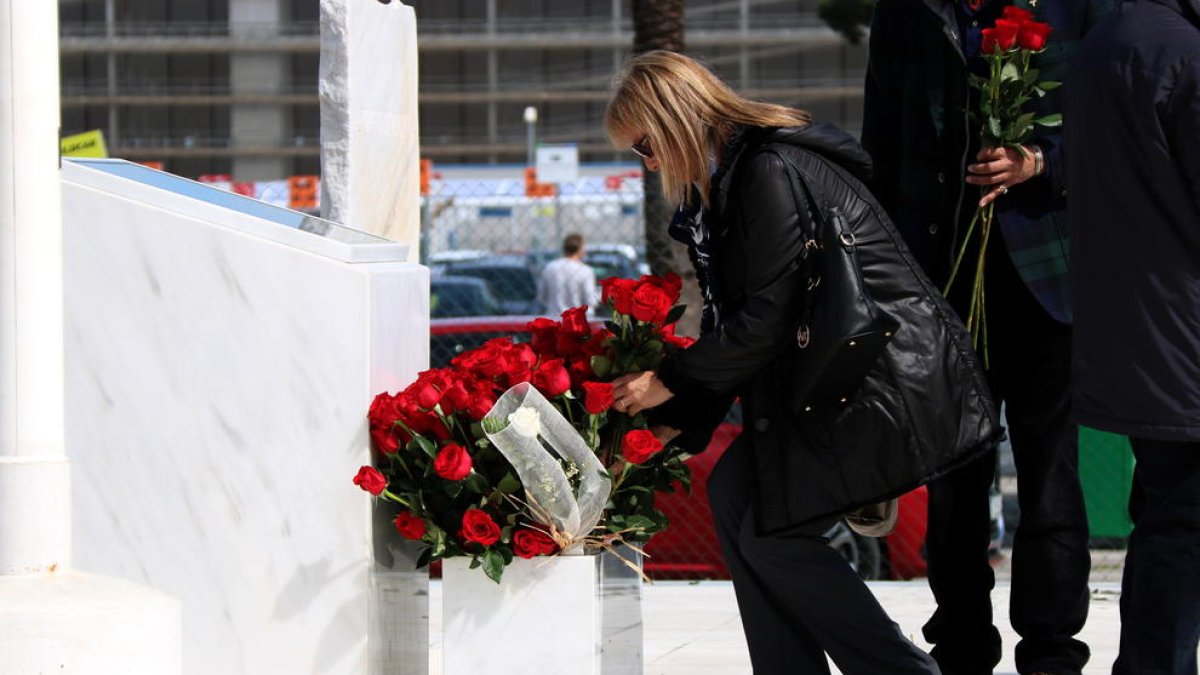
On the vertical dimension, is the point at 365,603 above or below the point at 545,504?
below

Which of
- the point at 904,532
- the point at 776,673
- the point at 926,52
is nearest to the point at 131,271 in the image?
the point at 776,673

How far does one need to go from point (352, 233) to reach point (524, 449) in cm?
72

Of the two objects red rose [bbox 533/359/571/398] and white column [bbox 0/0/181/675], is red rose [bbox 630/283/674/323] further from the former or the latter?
white column [bbox 0/0/181/675]

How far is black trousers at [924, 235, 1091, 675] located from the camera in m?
4.20

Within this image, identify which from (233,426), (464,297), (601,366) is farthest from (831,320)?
(464,297)

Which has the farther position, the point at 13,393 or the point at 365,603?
the point at 365,603

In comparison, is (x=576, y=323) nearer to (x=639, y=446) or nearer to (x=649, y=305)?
(x=649, y=305)

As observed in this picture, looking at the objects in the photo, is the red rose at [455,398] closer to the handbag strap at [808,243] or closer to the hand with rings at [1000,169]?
the handbag strap at [808,243]

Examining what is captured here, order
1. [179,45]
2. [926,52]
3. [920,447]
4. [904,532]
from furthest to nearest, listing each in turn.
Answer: [179,45], [904,532], [926,52], [920,447]

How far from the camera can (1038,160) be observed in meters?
4.20

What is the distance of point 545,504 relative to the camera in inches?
142

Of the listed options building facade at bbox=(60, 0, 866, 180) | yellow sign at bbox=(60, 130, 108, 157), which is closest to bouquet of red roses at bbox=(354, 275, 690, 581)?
yellow sign at bbox=(60, 130, 108, 157)

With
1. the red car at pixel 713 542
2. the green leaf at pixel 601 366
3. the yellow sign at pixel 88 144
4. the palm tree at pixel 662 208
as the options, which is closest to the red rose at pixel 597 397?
the green leaf at pixel 601 366

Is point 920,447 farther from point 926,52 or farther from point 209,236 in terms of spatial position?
point 209,236
